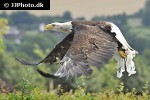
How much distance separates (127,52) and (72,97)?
103 inches

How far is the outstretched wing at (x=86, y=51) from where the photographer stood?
36.4 feet

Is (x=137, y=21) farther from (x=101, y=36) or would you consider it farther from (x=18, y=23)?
(x=101, y=36)

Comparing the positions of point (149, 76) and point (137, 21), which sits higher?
point (149, 76)

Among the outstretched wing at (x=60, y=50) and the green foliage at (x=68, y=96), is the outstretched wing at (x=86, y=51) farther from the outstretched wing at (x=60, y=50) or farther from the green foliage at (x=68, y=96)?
the outstretched wing at (x=60, y=50)

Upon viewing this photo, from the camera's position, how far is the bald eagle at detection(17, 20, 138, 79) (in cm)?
1123

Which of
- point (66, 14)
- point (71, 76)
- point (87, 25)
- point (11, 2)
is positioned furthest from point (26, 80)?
point (66, 14)

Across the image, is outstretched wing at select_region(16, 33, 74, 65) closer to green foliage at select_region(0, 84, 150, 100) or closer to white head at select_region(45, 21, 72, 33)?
white head at select_region(45, 21, 72, 33)

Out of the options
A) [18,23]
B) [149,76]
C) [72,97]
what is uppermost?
[72,97]

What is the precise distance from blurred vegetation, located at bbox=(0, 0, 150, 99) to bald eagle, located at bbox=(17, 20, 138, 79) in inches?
15.8

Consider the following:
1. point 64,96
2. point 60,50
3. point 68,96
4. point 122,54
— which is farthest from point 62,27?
Answer: point 68,96

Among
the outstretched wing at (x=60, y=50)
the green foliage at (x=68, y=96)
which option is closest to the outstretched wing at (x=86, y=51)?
the green foliage at (x=68, y=96)

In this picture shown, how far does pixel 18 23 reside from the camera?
18450 cm

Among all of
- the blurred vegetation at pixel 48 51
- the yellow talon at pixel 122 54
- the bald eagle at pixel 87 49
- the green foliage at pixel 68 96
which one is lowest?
the blurred vegetation at pixel 48 51

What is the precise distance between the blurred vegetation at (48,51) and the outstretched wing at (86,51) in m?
0.38
